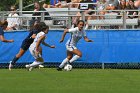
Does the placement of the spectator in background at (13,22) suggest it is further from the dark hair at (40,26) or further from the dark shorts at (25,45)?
the dark shorts at (25,45)

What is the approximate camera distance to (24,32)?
2562cm

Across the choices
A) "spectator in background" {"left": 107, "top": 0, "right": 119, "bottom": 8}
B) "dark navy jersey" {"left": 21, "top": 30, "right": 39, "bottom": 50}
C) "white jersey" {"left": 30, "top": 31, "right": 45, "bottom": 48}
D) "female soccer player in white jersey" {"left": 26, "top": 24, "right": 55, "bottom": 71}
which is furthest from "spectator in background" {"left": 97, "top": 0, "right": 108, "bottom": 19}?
"white jersey" {"left": 30, "top": 31, "right": 45, "bottom": 48}

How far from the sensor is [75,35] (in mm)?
23562

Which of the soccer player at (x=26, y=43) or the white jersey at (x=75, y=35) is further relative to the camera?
the soccer player at (x=26, y=43)

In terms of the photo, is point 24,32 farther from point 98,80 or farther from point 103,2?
point 98,80

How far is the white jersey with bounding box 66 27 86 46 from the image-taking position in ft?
77.0

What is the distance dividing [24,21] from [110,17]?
3.80m

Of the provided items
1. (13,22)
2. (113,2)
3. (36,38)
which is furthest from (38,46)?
(113,2)

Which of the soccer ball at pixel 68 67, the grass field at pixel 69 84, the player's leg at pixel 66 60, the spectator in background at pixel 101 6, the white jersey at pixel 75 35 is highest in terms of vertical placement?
the spectator in background at pixel 101 6

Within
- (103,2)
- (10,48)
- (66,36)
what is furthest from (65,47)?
(103,2)

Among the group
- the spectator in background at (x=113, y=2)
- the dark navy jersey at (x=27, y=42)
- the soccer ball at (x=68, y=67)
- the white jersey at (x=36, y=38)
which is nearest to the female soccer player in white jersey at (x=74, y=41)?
the soccer ball at (x=68, y=67)

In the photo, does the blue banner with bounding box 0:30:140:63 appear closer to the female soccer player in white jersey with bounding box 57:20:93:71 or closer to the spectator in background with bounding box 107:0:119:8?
the female soccer player in white jersey with bounding box 57:20:93:71

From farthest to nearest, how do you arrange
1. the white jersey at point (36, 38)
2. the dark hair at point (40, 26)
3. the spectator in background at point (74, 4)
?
1. the spectator in background at point (74, 4)
2. the dark hair at point (40, 26)
3. the white jersey at point (36, 38)

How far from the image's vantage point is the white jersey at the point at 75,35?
23461 millimetres
